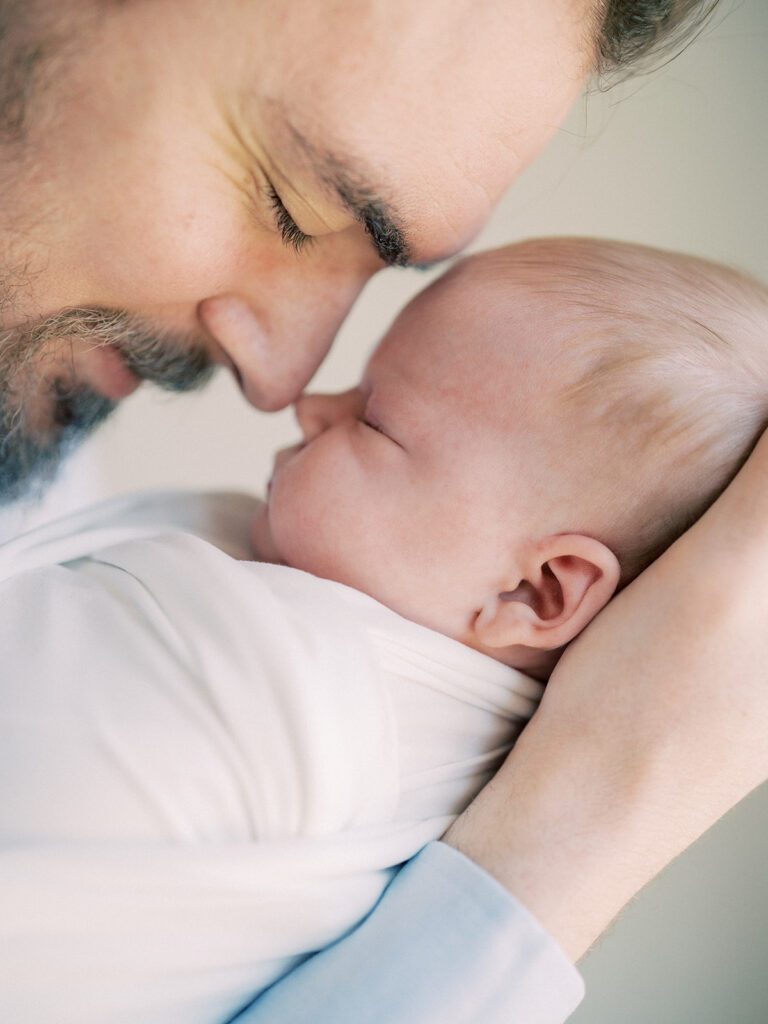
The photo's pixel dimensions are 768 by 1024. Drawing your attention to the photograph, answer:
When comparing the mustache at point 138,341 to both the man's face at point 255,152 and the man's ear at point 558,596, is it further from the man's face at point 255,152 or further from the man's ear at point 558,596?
the man's ear at point 558,596

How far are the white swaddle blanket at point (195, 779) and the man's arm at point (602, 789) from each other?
0.15ft

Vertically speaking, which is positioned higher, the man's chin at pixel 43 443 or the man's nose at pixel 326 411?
the man's nose at pixel 326 411

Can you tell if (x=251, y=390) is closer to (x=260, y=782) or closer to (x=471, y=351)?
(x=471, y=351)

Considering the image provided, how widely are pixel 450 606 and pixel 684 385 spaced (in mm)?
318

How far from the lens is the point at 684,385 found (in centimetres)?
95

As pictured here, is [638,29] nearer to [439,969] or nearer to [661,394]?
[661,394]

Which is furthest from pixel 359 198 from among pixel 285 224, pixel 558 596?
pixel 558 596

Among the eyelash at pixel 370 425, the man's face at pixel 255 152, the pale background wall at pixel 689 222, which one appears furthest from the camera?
the pale background wall at pixel 689 222

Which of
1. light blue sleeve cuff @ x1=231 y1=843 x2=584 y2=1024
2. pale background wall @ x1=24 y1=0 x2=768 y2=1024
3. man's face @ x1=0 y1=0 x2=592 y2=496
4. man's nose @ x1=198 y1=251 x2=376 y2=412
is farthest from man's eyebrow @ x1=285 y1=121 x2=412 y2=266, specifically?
pale background wall @ x1=24 y1=0 x2=768 y2=1024

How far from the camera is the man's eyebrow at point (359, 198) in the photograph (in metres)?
0.89

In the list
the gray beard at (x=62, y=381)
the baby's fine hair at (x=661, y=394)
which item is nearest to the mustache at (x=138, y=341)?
the gray beard at (x=62, y=381)

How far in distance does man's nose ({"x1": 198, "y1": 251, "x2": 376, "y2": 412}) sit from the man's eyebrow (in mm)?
121

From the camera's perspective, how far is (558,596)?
38.4 inches

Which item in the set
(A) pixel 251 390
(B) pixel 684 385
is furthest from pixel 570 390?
(A) pixel 251 390
